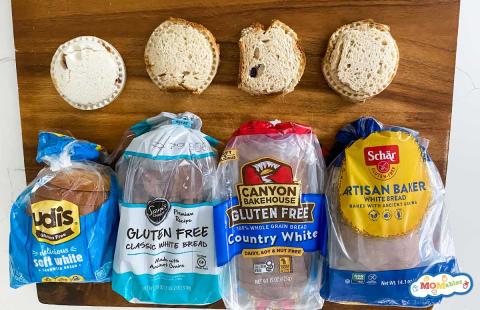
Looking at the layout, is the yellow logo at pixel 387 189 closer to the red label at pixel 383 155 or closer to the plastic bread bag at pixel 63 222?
the red label at pixel 383 155

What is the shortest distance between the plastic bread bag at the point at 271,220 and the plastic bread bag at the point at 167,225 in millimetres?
33

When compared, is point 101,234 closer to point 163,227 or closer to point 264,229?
point 163,227

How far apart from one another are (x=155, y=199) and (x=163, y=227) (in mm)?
55

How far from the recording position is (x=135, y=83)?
87 centimetres

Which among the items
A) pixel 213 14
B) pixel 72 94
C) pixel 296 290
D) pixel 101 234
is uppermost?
pixel 213 14

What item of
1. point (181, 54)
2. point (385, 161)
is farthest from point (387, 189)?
point (181, 54)

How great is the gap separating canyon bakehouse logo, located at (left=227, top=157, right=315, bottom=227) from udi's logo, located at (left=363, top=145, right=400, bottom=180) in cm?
13

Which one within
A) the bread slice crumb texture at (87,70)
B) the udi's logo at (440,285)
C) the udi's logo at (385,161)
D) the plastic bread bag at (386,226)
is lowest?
the udi's logo at (440,285)

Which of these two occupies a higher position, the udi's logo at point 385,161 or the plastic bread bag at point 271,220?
the udi's logo at point 385,161

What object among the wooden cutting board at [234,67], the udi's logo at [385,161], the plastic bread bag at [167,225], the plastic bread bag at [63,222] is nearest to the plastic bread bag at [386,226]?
the udi's logo at [385,161]

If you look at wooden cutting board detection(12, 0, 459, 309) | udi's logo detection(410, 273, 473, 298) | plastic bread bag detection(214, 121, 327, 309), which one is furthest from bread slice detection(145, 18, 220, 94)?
udi's logo detection(410, 273, 473, 298)

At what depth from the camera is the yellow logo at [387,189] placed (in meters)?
0.75

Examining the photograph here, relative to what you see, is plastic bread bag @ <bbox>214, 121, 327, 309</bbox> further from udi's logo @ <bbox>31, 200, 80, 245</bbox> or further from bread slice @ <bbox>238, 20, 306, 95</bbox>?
udi's logo @ <bbox>31, 200, 80, 245</bbox>

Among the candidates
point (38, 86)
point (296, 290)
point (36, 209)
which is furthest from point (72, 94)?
point (296, 290)
